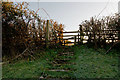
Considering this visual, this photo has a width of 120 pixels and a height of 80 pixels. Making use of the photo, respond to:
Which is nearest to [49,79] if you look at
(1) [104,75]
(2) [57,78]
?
(2) [57,78]

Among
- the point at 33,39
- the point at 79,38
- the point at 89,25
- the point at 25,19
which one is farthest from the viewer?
the point at 79,38

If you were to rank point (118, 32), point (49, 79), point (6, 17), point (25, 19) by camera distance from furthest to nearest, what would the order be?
point (118, 32)
point (25, 19)
point (6, 17)
point (49, 79)

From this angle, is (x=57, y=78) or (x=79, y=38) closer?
(x=57, y=78)

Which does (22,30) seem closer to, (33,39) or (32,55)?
(33,39)

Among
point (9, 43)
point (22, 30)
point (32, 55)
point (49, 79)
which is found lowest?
point (49, 79)

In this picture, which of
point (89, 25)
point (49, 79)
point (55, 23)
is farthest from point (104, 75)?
point (55, 23)

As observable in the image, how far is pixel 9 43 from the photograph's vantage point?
5078 mm

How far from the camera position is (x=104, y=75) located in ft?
10.9

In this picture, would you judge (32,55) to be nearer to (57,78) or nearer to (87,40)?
(57,78)

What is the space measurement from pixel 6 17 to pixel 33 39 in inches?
67.9

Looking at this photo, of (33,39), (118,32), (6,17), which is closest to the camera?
(6,17)

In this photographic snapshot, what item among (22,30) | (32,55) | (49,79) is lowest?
(49,79)

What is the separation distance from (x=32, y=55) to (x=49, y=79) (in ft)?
8.95

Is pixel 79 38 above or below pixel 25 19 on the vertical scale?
below
